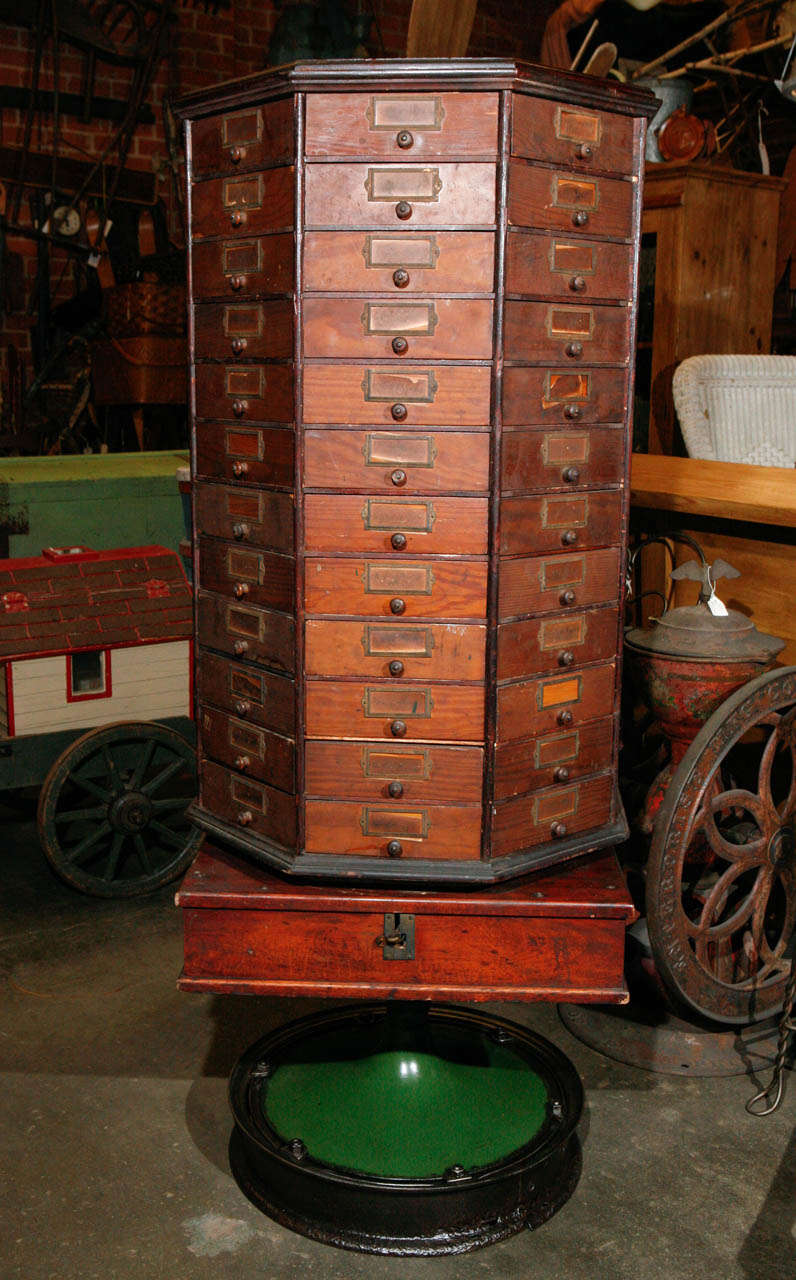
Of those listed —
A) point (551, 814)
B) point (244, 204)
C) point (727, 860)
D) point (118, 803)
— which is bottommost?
point (118, 803)

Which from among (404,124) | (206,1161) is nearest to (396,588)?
(404,124)

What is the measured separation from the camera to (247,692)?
8.30ft

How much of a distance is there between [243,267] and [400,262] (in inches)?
11.9

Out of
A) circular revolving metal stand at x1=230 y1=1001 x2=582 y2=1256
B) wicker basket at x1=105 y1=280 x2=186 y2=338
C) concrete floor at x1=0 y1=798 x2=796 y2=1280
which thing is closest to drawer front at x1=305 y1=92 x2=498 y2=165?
circular revolving metal stand at x1=230 y1=1001 x2=582 y2=1256

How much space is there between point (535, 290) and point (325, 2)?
16.0ft

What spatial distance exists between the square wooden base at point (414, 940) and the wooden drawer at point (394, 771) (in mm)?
197

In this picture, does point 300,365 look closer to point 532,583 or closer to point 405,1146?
point 532,583

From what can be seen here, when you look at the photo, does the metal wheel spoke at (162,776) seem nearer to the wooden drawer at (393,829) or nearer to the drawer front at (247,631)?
the drawer front at (247,631)

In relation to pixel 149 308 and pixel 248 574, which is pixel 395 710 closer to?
pixel 248 574

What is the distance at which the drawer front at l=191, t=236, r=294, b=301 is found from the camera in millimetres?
2264

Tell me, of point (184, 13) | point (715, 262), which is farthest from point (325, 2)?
point (715, 262)

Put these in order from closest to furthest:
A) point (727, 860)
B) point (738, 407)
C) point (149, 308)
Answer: point (727, 860) < point (738, 407) < point (149, 308)

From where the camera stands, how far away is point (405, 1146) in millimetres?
2613

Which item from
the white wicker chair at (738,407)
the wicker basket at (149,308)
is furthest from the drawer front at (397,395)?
the wicker basket at (149,308)
